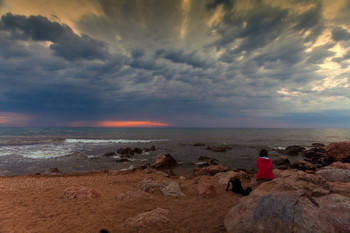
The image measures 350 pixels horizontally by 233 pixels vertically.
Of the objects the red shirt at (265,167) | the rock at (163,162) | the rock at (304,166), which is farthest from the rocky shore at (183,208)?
the rock at (304,166)

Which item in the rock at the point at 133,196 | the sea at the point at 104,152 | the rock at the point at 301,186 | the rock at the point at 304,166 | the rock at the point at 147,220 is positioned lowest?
the sea at the point at 104,152

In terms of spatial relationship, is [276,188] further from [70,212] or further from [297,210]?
[70,212]

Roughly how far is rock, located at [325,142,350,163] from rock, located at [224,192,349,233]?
2160 centimetres

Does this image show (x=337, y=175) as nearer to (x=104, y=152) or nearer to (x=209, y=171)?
(x=209, y=171)

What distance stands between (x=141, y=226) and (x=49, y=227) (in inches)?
110

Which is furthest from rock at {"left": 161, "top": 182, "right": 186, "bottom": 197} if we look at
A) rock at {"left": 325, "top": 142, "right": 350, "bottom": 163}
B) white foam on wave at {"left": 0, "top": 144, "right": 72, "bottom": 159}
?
rock at {"left": 325, "top": 142, "right": 350, "bottom": 163}

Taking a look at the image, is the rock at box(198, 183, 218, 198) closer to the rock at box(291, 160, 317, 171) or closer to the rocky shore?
the rocky shore

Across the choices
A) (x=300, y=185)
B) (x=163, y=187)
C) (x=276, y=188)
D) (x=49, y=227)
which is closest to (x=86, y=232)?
(x=49, y=227)

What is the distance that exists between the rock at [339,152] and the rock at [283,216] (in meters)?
21.6

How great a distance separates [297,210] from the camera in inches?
147

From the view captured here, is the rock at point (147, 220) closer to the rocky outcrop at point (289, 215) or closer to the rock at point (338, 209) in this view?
the rocky outcrop at point (289, 215)

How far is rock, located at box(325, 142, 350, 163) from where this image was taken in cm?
1891

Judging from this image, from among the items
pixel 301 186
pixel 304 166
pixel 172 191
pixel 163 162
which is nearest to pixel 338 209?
pixel 301 186

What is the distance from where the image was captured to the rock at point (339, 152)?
18.9 metres
